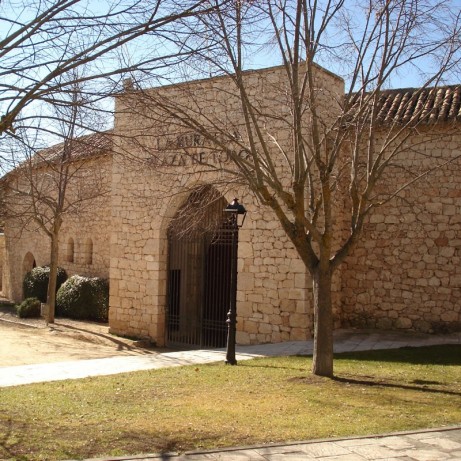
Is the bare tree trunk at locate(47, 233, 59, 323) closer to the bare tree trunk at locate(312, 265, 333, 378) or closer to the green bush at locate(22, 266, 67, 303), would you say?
the green bush at locate(22, 266, 67, 303)

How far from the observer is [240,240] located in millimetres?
13102

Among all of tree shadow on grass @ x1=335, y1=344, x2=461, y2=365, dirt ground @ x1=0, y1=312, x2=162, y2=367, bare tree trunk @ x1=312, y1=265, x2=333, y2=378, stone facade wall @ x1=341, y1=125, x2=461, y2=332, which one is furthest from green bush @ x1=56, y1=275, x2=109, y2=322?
bare tree trunk @ x1=312, y1=265, x2=333, y2=378

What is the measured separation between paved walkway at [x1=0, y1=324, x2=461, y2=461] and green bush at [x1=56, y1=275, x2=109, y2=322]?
23.9ft

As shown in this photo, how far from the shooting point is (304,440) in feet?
17.4

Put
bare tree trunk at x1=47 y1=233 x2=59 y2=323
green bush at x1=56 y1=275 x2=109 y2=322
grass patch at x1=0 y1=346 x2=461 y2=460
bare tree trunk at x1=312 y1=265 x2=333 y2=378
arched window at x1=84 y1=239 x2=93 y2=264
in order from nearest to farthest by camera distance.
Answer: grass patch at x1=0 y1=346 x2=461 y2=460
bare tree trunk at x1=312 y1=265 x2=333 y2=378
bare tree trunk at x1=47 y1=233 x2=59 y2=323
green bush at x1=56 y1=275 x2=109 y2=322
arched window at x1=84 y1=239 x2=93 y2=264

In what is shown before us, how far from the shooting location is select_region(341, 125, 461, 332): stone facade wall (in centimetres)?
1203

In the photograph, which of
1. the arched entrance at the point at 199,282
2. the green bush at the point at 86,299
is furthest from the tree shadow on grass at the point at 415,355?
the green bush at the point at 86,299

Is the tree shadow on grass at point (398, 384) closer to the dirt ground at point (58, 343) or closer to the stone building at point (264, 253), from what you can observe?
the stone building at point (264, 253)

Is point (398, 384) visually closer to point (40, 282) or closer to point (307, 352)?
point (307, 352)

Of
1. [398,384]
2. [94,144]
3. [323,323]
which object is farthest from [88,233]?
[398,384]

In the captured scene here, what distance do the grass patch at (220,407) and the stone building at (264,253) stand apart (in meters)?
2.98

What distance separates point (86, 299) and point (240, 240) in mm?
7225

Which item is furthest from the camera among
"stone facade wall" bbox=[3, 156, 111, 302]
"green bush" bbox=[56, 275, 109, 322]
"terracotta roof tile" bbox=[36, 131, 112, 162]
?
"stone facade wall" bbox=[3, 156, 111, 302]

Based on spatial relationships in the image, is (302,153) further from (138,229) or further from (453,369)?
(138,229)
